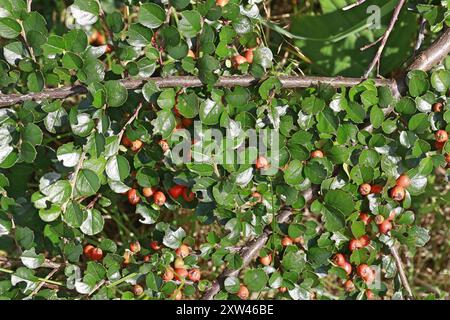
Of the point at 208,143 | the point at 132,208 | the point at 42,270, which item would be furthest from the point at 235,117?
the point at 132,208

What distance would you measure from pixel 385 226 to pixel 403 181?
0.37 feet

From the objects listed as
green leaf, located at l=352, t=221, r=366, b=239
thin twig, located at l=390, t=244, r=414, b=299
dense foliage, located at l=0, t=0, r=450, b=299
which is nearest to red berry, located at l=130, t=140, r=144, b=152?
dense foliage, located at l=0, t=0, r=450, b=299

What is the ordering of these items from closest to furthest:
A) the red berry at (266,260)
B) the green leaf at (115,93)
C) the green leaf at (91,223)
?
the green leaf at (115,93) → the green leaf at (91,223) → the red berry at (266,260)

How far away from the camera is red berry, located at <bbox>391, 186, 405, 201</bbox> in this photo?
1.35 m

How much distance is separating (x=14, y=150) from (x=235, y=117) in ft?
1.56

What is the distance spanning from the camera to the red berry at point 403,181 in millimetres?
1361

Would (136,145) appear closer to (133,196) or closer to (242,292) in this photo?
(133,196)

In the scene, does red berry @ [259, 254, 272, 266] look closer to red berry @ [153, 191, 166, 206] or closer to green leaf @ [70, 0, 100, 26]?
red berry @ [153, 191, 166, 206]

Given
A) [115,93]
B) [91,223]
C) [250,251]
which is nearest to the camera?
[115,93]

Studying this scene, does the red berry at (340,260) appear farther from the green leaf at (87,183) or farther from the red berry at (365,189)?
the green leaf at (87,183)

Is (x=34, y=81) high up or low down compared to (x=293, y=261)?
up

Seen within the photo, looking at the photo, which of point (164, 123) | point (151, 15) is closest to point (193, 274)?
point (164, 123)

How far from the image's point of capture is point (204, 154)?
4.14 ft

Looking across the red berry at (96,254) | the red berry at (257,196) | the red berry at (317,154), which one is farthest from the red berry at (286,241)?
the red berry at (96,254)
